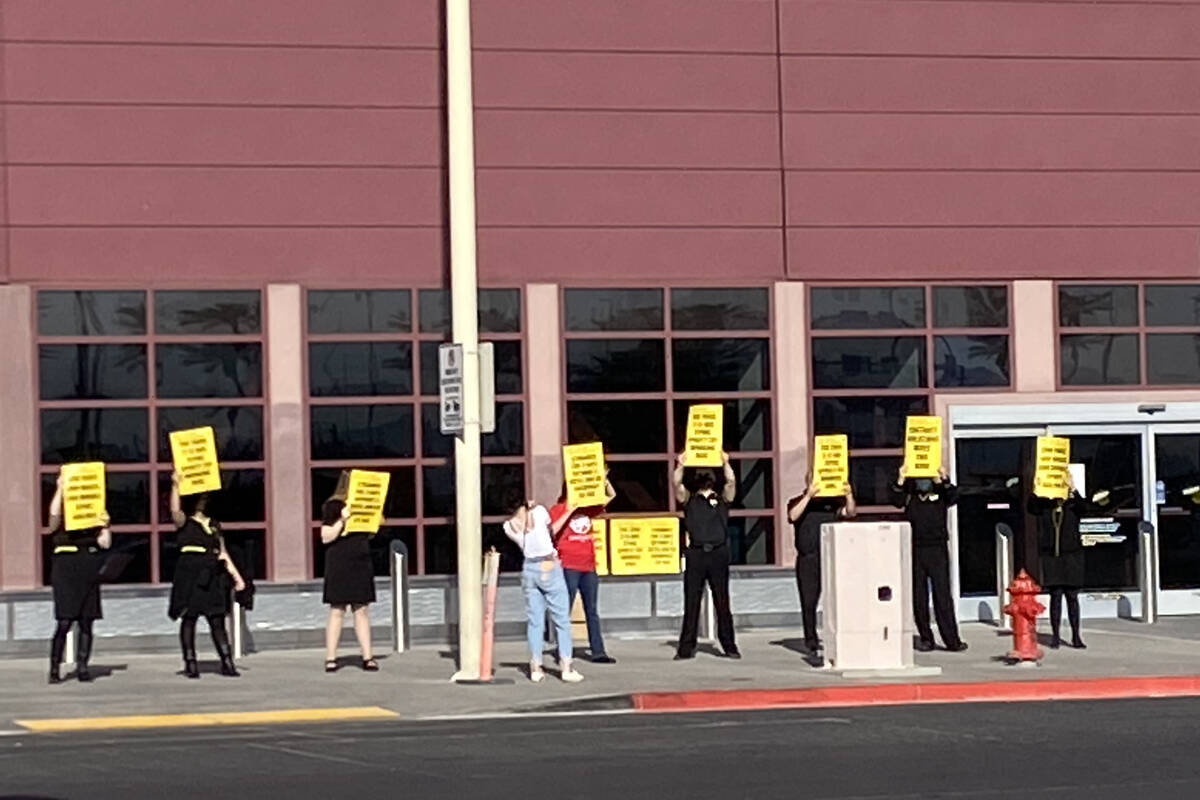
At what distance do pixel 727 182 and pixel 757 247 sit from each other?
2.45 ft

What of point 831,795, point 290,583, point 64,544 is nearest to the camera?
point 831,795

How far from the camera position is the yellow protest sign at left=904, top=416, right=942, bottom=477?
72.9ft

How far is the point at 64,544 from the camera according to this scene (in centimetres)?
2014

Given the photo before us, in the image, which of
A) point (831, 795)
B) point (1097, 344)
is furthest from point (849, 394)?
point (831, 795)

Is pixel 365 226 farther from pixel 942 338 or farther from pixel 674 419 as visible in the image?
pixel 942 338

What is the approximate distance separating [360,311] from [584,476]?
374 centimetres

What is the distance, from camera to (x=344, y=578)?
20531mm

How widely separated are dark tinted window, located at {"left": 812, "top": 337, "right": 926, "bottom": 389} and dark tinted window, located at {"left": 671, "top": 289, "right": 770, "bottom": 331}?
685mm

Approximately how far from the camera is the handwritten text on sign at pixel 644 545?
79.5ft

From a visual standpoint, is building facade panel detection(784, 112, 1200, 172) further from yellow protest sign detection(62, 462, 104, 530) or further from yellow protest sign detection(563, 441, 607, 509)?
yellow protest sign detection(62, 462, 104, 530)

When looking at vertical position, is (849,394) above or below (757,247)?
below

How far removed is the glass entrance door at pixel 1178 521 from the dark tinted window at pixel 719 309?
4.69 metres

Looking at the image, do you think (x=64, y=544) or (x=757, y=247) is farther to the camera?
(x=757, y=247)

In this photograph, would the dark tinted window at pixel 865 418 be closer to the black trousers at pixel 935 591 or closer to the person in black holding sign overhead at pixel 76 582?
the black trousers at pixel 935 591
